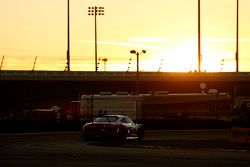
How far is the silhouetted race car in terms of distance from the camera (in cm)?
3797

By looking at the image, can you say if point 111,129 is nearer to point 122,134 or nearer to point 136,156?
point 122,134

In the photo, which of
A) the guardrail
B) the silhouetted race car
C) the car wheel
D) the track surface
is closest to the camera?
the track surface

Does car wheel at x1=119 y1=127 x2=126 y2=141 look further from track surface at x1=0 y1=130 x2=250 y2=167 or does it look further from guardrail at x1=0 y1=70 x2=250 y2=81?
guardrail at x1=0 y1=70 x2=250 y2=81

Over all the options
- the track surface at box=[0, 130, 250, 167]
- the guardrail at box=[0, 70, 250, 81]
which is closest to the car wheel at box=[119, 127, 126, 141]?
the track surface at box=[0, 130, 250, 167]

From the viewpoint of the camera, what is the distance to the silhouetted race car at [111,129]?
125 feet

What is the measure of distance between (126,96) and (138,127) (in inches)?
1041

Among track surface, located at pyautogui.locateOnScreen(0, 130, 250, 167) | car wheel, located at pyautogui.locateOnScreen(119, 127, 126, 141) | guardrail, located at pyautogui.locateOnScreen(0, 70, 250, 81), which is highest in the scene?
guardrail, located at pyautogui.locateOnScreen(0, 70, 250, 81)

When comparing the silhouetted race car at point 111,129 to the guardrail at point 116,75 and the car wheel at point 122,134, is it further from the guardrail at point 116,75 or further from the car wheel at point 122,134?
the guardrail at point 116,75

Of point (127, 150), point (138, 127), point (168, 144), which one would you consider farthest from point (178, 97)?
point (127, 150)

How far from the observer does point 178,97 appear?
69750 mm

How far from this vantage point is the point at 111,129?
3794 centimetres

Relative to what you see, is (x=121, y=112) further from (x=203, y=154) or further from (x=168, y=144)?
(x=203, y=154)

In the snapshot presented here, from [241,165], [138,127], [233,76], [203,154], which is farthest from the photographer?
[233,76]

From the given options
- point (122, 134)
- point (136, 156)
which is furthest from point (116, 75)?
point (136, 156)
